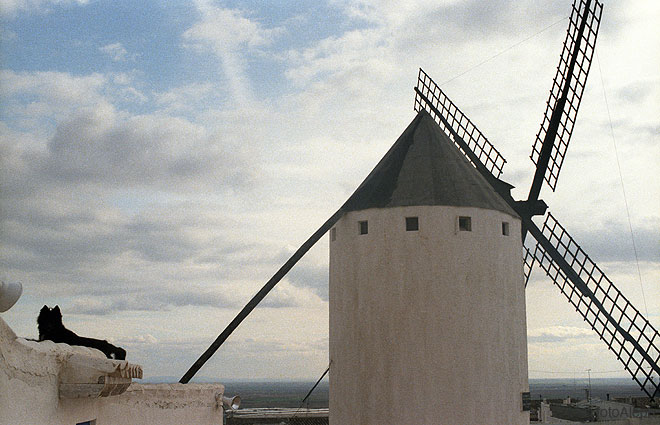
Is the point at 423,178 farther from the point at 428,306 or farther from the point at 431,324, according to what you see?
the point at 431,324

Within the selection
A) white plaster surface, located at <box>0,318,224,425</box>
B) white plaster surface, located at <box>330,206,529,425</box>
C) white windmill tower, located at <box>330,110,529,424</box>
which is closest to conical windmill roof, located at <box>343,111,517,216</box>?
white windmill tower, located at <box>330,110,529,424</box>

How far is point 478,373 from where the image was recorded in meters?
13.3

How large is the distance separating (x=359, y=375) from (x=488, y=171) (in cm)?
699

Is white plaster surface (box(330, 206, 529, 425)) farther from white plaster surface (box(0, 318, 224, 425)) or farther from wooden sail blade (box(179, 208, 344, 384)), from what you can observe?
white plaster surface (box(0, 318, 224, 425))

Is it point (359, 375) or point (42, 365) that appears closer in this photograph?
point (42, 365)

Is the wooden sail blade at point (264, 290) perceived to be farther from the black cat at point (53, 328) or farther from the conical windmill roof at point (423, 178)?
the black cat at point (53, 328)

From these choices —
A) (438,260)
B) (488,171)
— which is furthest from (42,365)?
(488,171)

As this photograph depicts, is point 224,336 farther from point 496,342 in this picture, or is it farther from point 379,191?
point 496,342

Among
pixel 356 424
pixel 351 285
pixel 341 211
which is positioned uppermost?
pixel 341 211

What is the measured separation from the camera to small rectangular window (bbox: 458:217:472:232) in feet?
45.6

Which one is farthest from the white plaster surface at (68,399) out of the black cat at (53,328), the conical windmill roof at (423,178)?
the conical windmill roof at (423,178)

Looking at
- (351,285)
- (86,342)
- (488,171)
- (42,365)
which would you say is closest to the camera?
(42,365)

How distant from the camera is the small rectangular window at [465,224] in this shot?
13906 mm

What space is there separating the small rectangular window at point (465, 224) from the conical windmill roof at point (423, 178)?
0.27 m
